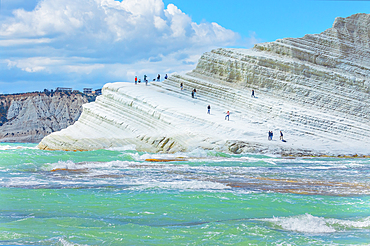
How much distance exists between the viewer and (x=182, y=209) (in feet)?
29.1

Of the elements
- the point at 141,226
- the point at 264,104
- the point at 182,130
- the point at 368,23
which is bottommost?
the point at 141,226

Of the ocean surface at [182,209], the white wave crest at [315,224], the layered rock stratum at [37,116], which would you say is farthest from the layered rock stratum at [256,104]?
the layered rock stratum at [37,116]

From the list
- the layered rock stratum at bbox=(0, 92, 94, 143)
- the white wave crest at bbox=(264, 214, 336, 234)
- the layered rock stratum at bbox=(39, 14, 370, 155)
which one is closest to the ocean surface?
the white wave crest at bbox=(264, 214, 336, 234)

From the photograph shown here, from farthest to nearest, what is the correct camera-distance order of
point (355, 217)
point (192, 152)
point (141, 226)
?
point (192, 152) → point (355, 217) → point (141, 226)

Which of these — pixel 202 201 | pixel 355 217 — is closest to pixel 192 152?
pixel 202 201

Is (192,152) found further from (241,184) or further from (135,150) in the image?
(241,184)

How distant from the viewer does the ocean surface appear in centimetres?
666

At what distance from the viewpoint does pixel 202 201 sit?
31.8 ft

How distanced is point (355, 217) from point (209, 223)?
325 centimetres

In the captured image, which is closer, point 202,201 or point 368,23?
point 202,201

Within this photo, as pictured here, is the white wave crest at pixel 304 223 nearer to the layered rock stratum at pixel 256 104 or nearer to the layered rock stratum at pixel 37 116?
the layered rock stratum at pixel 256 104

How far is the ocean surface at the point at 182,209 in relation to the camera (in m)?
6.66

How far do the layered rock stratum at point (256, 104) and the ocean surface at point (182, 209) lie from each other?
43.7ft

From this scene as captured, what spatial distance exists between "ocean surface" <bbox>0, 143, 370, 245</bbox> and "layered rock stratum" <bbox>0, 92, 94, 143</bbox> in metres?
76.2
